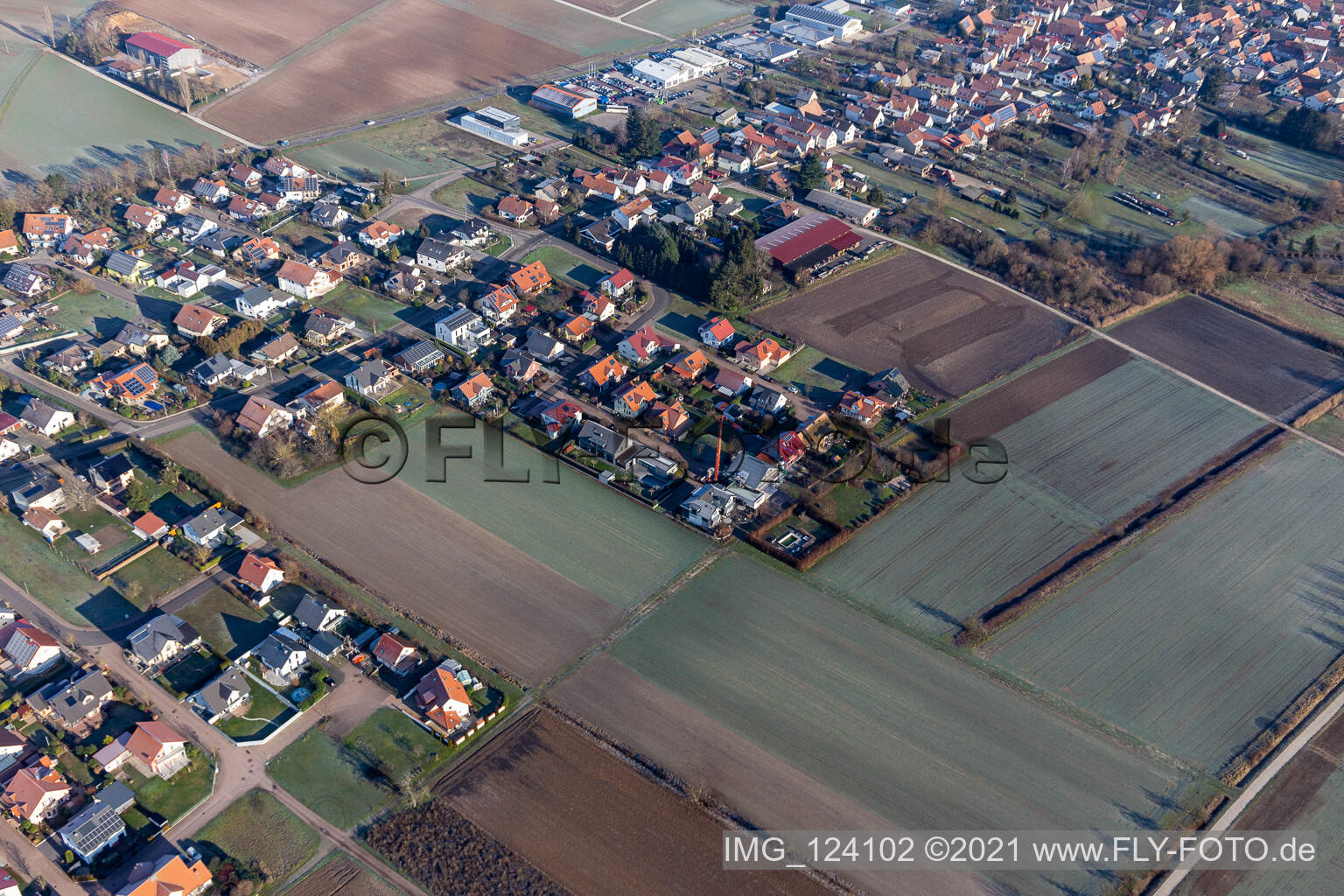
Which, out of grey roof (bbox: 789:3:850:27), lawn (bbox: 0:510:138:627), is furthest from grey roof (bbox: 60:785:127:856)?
grey roof (bbox: 789:3:850:27)

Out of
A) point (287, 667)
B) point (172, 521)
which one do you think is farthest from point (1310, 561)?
point (172, 521)

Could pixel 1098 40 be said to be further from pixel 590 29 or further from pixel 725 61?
pixel 590 29

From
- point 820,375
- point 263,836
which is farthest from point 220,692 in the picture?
point 820,375

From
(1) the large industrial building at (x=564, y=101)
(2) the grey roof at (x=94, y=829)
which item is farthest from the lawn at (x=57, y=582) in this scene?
(1) the large industrial building at (x=564, y=101)

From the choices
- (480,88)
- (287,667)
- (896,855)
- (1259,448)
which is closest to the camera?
(896,855)

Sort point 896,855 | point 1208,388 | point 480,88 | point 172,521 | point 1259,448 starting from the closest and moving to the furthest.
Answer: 1. point 896,855
2. point 172,521
3. point 1259,448
4. point 1208,388
5. point 480,88

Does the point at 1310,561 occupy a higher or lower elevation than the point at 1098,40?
lower

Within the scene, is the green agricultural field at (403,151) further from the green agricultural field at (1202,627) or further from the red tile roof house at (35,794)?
Result: the green agricultural field at (1202,627)
